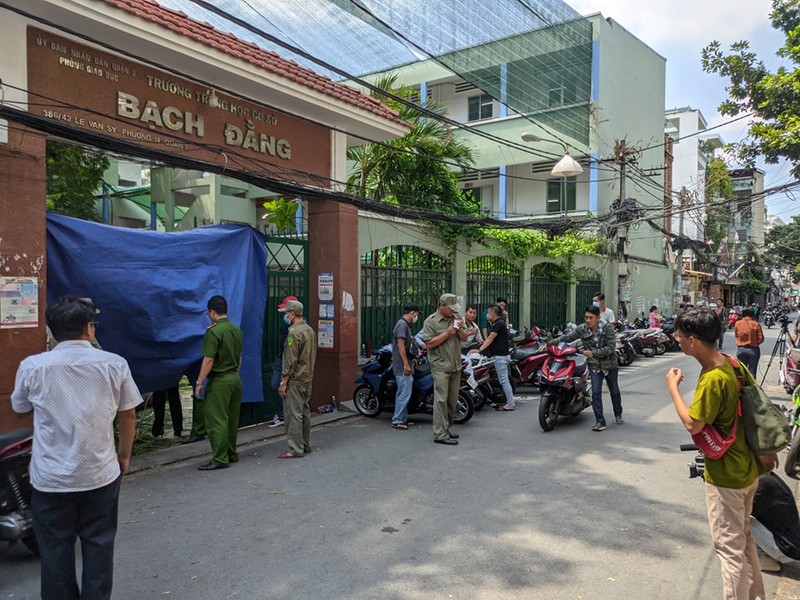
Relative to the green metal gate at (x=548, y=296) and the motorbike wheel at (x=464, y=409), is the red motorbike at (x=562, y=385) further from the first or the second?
the green metal gate at (x=548, y=296)

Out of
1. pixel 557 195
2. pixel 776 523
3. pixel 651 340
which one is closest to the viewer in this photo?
pixel 776 523

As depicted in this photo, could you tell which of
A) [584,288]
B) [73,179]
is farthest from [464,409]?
[584,288]

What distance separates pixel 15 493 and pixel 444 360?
4606 mm

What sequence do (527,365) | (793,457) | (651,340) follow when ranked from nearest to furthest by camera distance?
(793,457), (527,365), (651,340)

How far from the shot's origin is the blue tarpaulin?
19.2 feet

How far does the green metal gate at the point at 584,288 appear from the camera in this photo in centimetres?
1916

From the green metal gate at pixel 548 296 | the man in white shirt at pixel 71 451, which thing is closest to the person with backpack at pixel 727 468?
the man in white shirt at pixel 71 451

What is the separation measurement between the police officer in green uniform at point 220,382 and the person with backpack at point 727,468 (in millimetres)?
4587

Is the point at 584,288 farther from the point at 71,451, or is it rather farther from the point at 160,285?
the point at 71,451

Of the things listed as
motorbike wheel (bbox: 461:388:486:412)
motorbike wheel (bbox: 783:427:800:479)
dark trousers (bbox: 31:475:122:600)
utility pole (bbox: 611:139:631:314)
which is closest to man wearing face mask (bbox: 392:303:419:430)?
motorbike wheel (bbox: 461:388:486:412)

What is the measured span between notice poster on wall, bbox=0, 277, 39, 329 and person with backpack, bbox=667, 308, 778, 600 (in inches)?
221

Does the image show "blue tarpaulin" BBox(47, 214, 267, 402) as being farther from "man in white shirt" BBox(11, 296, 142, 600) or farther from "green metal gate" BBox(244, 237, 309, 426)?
"man in white shirt" BBox(11, 296, 142, 600)

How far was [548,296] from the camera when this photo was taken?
690 inches

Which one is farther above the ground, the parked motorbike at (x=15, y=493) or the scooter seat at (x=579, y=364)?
the scooter seat at (x=579, y=364)
